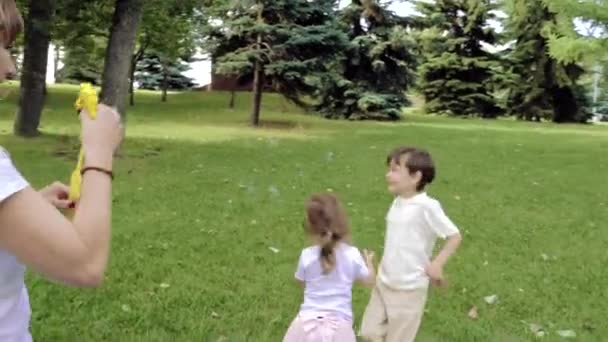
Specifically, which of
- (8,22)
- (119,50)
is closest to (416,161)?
(8,22)

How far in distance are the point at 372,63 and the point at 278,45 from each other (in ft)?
26.7

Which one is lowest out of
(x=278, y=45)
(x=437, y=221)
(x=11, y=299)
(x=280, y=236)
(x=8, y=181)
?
(x=280, y=236)

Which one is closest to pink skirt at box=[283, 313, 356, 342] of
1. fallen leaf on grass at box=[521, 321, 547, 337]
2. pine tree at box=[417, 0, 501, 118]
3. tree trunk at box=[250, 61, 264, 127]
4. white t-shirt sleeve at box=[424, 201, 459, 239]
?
white t-shirt sleeve at box=[424, 201, 459, 239]

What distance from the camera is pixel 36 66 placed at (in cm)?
1534

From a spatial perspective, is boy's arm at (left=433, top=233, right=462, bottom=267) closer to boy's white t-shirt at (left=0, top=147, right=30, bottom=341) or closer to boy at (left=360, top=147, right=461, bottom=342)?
boy at (left=360, top=147, right=461, bottom=342)

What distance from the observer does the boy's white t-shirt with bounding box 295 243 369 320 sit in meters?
3.51

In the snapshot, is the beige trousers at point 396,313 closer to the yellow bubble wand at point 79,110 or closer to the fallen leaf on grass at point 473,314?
the fallen leaf on grass at point 473,314

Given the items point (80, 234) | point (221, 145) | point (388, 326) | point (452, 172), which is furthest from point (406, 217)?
point (221, 145)

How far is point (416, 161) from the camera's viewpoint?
13.1 feet

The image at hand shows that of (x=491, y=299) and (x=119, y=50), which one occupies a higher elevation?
(x=119, y=50)

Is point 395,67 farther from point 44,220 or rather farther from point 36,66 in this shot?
point 44,220

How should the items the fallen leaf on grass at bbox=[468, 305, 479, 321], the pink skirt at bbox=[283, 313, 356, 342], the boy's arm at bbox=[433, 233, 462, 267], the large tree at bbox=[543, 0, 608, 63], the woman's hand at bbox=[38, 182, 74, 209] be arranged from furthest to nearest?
the large tree at bbox=[543, 0, 608, 63], the fallen leaf on grass at bbox=[468, 305, 479, 321], the boy's arm at bbox=[433, 233, 462, 267], the pink skirt at bbox=[283, 313, 356, 342], the woman's hand at bbox=[38, 182, 74, 209]

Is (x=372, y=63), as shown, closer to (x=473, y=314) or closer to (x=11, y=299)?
(x=473, y=314)

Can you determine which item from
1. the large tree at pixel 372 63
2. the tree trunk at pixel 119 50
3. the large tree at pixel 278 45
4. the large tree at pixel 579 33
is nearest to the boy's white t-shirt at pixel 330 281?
the tree trunk at pixel 119 50
